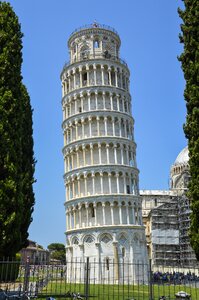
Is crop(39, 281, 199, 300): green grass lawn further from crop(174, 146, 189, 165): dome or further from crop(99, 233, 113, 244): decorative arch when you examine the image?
crop(174, 146, 189, 165): dome

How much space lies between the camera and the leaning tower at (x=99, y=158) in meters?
43.3

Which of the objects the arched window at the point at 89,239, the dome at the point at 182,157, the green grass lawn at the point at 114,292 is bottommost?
the green grass lawn at the point at 114,292

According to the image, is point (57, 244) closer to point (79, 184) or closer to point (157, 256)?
point (157, 256)

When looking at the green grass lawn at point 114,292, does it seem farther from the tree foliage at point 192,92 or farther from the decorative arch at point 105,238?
the decorative arch at point 105,238

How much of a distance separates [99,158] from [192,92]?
2927cm

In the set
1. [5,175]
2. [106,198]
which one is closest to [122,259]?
[106,198]

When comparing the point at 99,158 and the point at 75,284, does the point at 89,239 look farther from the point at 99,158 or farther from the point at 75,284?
the point at 75,284

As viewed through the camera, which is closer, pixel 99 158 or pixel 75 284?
pixel 75 284

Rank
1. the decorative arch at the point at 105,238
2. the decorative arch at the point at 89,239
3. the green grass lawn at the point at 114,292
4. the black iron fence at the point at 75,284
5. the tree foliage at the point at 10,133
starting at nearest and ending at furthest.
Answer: the black iron fence at the point at 75,284 < the green grass lawn at the point at 114,292 < the tree foliage at the point at 10,133 < the decorative arch at the point at 105,238 < the decorative arch at the point at 89,239

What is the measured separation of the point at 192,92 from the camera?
16859mm

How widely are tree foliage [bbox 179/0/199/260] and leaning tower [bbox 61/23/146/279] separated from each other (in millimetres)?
27455

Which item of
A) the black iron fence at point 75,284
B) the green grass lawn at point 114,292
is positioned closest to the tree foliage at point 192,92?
the black iron fence at point 75,284

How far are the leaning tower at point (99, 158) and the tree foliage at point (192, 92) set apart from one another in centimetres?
2746

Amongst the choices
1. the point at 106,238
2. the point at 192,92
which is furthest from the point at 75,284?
the point at 106,238
